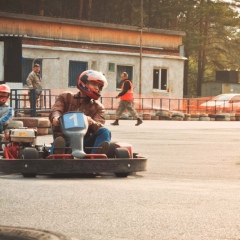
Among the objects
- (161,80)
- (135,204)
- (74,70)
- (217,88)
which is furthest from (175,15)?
(135,204)

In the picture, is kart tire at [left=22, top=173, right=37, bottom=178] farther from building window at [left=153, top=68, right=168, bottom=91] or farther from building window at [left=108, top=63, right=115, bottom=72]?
building window at [left=153, top=68, right=168, bottom=91]

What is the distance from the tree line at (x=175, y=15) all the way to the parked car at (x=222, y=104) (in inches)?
721

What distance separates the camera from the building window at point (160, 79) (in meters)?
55.8

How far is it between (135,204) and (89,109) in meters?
3.84

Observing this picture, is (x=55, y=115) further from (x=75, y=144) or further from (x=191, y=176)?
(x=191, y=176)

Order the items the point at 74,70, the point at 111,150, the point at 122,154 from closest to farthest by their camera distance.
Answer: the point at 122,154 < the point at 111,150 < the point at 74,70

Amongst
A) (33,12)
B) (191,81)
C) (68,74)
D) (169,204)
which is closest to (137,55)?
(68,74)

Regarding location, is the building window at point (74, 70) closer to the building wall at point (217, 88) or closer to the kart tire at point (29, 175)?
the building wall at point (217, 88)

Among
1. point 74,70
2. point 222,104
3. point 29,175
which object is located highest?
point 74,70

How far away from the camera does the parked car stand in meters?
49.7

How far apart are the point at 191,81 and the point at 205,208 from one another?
8595cm

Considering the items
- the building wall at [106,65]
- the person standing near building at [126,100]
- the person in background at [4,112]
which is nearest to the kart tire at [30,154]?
the person in background at [4,112]

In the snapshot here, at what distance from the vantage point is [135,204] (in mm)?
8664

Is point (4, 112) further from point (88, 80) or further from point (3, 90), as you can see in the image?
point (88, 80)
